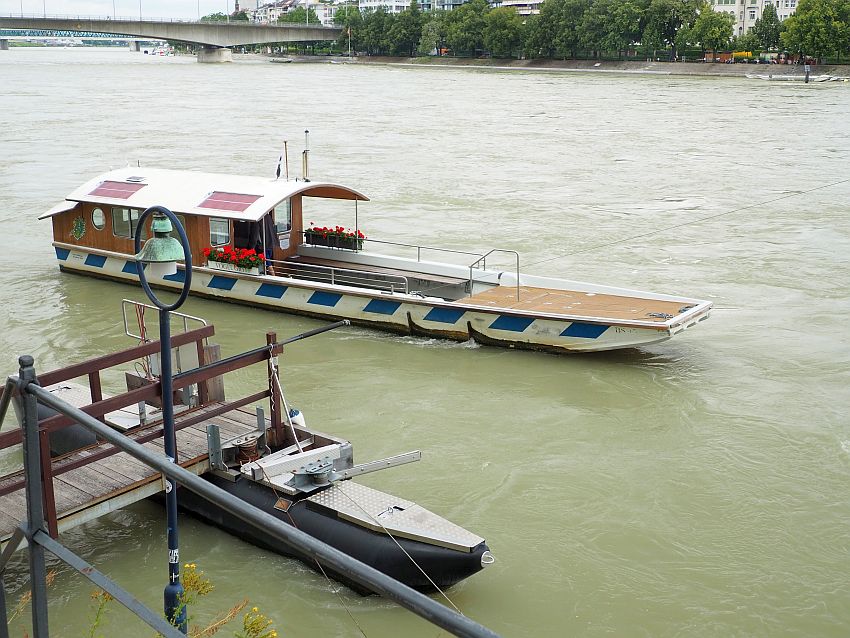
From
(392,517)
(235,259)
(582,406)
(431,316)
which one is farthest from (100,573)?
(235,259)

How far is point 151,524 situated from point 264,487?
159 centimetres

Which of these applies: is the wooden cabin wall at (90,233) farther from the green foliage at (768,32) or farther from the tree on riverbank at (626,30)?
the green foliage at (768,32)

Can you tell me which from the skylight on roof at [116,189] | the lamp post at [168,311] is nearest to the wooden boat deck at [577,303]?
the skylight on roof at [116,189]

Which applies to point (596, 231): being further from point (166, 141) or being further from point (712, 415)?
→ point (166, 141)

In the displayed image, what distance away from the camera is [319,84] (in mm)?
88062

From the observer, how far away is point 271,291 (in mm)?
16891

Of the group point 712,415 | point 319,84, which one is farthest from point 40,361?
point 319,84

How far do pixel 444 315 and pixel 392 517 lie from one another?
7.28 metres

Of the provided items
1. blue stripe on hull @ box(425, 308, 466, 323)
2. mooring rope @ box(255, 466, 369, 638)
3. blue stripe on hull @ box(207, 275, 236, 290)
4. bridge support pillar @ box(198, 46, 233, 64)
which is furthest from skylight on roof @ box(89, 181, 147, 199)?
bridge support pillar @ box(198, 46, 233, 64)

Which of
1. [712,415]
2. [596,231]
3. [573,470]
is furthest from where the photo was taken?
[596,231]

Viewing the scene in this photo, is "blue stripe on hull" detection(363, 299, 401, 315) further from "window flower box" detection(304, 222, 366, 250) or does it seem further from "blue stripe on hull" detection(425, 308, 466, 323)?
"window flower box" detection(304, 222, 366, 250)

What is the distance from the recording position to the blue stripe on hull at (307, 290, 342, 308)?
1630 centimetres

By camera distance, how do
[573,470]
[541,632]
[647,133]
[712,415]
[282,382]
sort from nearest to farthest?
1. [541,632]
2. [573,470]
3. [712,415]
4. [282,382]
5. [647,133]

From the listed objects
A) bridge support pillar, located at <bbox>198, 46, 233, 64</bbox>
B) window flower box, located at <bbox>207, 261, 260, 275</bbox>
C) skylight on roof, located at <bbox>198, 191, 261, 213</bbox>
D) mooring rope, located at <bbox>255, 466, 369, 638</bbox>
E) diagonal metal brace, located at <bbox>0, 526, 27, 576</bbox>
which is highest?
bridge support pillar, located at <bbox>198, 46, 233, 64</bbox>
